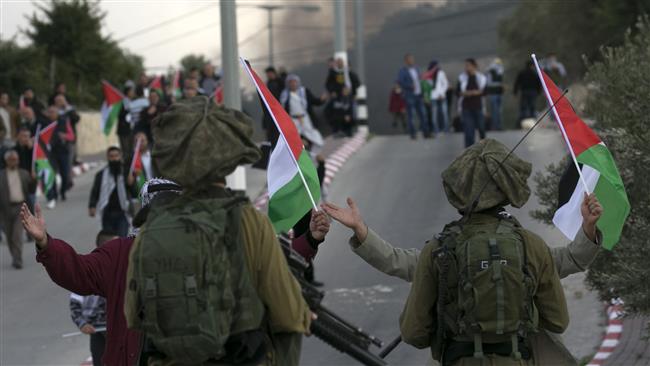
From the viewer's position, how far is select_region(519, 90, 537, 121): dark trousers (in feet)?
93.2

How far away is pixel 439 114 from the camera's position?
89.2 ft

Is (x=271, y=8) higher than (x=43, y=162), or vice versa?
(x=271, y=8)

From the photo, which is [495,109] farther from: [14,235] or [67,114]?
[14,235]

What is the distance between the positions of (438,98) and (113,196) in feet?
40.3

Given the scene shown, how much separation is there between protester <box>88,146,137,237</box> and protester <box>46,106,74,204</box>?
666 cm

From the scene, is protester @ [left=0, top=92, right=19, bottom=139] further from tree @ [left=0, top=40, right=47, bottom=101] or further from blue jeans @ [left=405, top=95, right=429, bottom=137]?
tree @ [left=0, top=40, right=47, bottom=101]

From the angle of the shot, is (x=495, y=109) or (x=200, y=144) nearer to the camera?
(x=200, y=144)

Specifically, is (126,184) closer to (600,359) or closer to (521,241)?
(600,359)

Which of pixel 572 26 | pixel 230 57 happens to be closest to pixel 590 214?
pixel 230 57

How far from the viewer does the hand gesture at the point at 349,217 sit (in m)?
5.48

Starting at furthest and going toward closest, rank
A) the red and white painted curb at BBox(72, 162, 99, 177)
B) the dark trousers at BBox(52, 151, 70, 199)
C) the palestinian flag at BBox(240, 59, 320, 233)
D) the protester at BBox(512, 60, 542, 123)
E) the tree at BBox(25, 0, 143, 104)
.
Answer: the tree at BBox(25, 0, 143, 104) → the protester at BBox(512, 60, 542, 123) → the red and white painted curb at BBox(72, 162, 99, 177) → the dark trousers at BBox(52, 151, 70, 199) → the palestinian flag at BBox(240, 59, 320, 233)

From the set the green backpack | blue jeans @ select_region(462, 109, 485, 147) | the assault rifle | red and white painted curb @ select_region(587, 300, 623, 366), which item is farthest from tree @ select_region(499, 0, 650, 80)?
the green backpack

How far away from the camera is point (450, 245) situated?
5000 millimetres

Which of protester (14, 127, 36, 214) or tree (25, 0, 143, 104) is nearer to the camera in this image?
protester (14, 127, 36, 214)
